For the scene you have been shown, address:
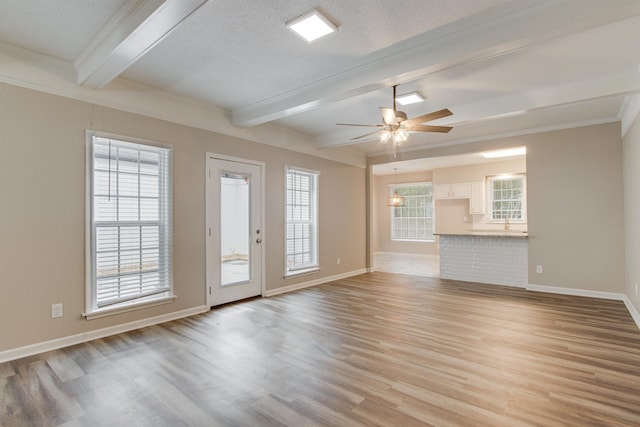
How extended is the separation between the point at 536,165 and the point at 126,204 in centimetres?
626

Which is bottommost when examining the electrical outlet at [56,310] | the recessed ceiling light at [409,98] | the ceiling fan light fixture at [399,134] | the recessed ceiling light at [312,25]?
the electrical outlet at [56,310]

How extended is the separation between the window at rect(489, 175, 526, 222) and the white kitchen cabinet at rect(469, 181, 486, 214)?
0.83 feet

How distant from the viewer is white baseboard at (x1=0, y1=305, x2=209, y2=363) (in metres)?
2.90

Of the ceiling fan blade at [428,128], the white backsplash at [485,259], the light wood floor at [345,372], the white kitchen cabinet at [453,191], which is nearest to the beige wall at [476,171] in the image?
the white kitchen cabinet at [453,191]

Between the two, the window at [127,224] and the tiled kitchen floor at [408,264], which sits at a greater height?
the window at [127,224]

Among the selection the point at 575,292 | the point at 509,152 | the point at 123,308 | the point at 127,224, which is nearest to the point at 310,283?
the point at 123,308

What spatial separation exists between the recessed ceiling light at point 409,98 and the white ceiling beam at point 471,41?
2.71ft

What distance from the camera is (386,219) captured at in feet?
36.8

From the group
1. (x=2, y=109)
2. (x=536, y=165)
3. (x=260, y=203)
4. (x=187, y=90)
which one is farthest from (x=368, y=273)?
(x=2, y=109)

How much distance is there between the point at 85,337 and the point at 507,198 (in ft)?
30.1

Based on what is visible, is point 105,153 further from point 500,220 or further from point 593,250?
point 500,220

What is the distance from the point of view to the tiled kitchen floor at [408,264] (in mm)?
7516

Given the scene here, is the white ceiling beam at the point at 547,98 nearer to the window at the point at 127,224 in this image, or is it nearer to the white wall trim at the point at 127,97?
the white wall trim at the point at 127,97

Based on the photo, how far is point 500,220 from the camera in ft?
28.1
